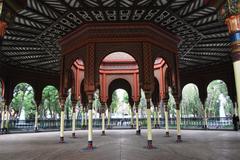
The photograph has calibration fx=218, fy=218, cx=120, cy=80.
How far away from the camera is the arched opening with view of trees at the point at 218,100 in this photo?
41000mm

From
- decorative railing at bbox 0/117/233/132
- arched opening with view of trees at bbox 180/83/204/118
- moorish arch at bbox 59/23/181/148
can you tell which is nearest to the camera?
moorish arch at bbox 59/23/181/148

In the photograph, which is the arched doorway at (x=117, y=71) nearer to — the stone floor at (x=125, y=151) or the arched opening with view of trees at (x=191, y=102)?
the stone floor at (x=125, y=151)

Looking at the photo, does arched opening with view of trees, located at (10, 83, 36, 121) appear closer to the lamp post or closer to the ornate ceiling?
the ornate ceiling

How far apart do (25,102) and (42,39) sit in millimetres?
24230

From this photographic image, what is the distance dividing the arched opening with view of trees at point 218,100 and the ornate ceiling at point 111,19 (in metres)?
26.1

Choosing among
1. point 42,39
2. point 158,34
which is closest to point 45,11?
point 42,39

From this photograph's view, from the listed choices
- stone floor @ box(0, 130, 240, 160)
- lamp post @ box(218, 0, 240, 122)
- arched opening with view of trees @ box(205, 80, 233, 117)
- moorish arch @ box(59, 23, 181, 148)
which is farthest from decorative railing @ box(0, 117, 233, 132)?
lamp post @ box(218, 0, 240, 122)

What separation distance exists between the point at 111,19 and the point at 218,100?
132ft

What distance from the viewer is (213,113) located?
46.2 metres

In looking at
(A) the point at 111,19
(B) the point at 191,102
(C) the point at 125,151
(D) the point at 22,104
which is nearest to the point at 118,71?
(A) the point at 111,19

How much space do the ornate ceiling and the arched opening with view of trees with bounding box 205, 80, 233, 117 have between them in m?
26.1

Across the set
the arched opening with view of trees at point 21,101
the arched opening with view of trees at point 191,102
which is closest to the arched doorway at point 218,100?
the arched opening with view of trees at point 191,102

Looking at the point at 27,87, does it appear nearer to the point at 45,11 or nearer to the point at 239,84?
the point at 45,11

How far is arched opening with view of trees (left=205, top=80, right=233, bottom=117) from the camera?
41000 mm
